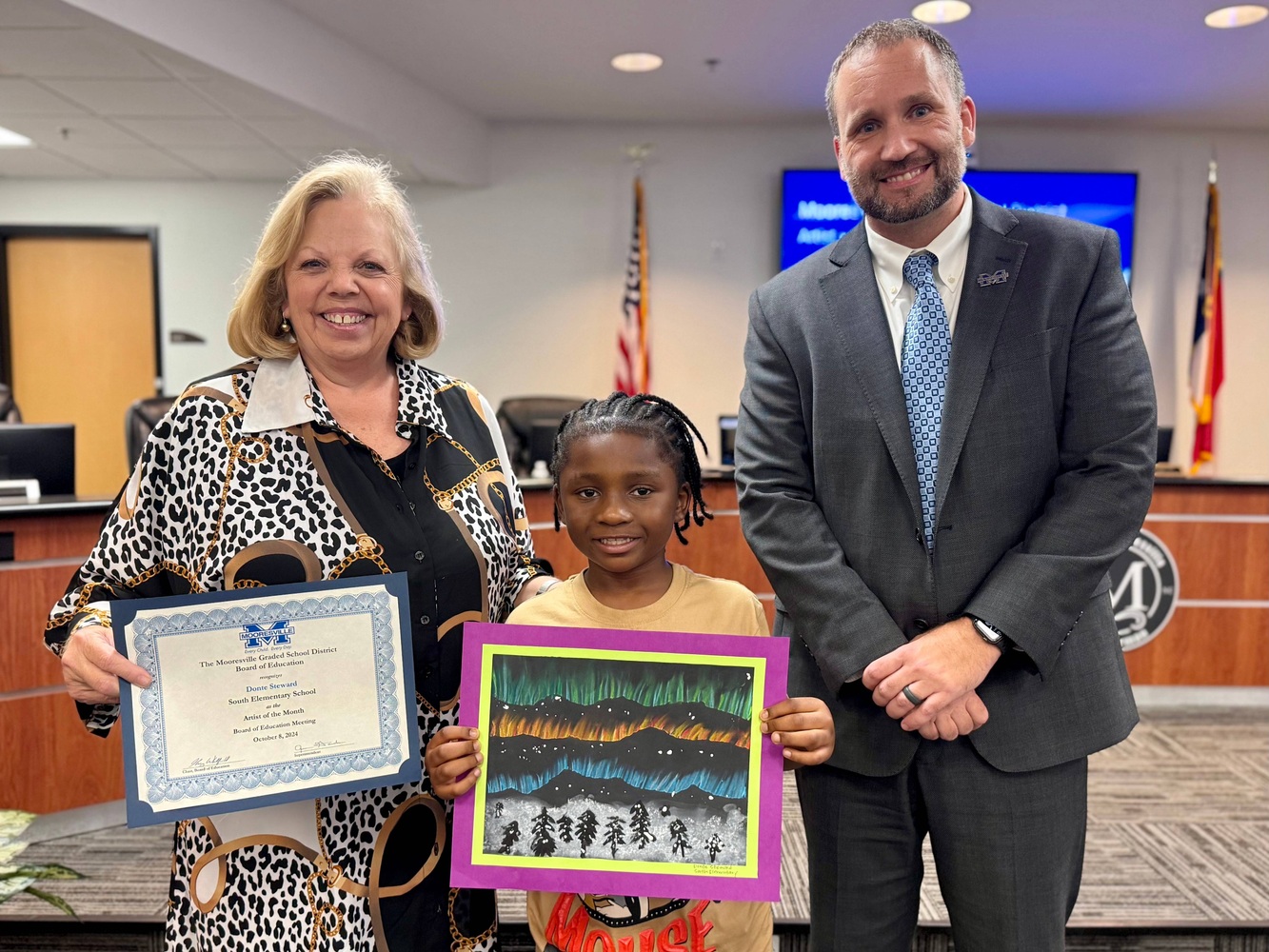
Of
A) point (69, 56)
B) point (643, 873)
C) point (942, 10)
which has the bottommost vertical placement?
point (643, 873)

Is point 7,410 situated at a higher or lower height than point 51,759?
higher

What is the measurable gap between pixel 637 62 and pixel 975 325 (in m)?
4.93

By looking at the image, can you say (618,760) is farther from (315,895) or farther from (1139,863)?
(1139,863)

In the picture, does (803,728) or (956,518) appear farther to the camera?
(956,518)

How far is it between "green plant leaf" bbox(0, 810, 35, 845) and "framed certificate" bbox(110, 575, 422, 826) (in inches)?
21.2

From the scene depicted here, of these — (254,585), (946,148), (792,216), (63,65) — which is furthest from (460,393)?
(792,216)

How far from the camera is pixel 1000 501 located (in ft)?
4.50

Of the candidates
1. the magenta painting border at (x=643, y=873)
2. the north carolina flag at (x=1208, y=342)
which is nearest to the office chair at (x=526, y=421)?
the magenta painting border at (x=643, y=873)

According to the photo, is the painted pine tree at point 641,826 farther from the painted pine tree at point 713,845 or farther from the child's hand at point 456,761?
the child's hand at point 456,761

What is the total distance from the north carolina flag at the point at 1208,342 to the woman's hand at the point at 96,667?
7414mm

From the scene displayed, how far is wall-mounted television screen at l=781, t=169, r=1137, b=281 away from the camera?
6805 mm

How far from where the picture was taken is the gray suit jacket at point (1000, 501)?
4.35 ft

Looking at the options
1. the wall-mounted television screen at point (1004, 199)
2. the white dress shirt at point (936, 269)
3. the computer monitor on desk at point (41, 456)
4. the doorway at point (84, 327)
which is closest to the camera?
the white dress shirt at point (936, 269)
